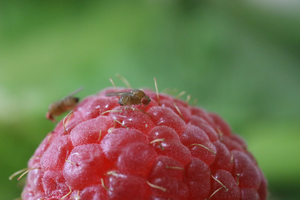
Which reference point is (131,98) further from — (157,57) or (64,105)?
(157,57)

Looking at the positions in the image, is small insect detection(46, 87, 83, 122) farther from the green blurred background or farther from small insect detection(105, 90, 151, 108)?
the green blurred background

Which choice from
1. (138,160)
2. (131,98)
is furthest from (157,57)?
(138,160)

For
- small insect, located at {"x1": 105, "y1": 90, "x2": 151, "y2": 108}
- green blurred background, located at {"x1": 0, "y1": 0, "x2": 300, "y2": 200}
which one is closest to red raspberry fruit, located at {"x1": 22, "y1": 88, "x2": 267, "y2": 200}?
small insect, located at {"x1": 105, "y1": 90, "x2": 151, "y2": 108}

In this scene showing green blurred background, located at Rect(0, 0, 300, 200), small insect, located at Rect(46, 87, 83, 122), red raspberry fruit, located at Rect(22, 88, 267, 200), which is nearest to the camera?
red raspberry fruit, located at Rect(22, 88, 267, 200)

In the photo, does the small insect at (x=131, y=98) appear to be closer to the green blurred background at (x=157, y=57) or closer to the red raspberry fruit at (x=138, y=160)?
the red raspberry fruit at (x=138, y=160)

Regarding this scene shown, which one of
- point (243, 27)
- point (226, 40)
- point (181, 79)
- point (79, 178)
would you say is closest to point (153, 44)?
point (181, 79)

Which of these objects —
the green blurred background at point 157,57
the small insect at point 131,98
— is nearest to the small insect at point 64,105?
the small insect at point 131,98
